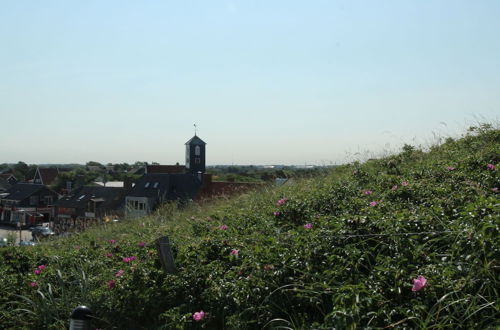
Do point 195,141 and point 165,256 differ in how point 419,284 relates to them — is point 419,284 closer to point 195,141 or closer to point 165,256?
point 165,256

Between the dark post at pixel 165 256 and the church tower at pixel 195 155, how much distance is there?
149 feet

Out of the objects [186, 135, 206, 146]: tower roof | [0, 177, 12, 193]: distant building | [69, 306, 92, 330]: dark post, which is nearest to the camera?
[69, 306, 92, 330]: dark post

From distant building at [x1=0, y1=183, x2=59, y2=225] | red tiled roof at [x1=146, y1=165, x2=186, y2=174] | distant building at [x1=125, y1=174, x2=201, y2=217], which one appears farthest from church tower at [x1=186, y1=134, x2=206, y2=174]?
distant building at [x1=0, y1=183, x2=59, y2=225]

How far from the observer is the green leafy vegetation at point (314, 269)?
228 cm

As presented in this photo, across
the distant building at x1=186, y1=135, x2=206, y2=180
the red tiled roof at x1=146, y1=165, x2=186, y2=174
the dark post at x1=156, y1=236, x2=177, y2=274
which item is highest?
the distant building at x1=186, y1=135, x2=206, y2=180

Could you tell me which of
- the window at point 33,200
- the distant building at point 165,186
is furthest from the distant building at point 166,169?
the window at point 33,200

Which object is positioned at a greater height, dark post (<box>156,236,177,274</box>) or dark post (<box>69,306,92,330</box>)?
dark post (<box>156,236,177,274</box>)

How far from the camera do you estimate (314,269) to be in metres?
2.81

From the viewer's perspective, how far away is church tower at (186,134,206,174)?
48.9m

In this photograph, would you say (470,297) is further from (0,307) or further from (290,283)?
(0,307)

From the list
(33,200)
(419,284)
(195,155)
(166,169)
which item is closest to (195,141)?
(195,155)

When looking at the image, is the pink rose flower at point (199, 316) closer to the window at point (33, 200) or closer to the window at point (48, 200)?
the window at point (33, 200)

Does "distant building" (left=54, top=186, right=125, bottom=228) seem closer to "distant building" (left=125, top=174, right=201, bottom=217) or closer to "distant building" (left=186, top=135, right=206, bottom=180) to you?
"distant building" (left=125, top=174, right=201, bottom=217)

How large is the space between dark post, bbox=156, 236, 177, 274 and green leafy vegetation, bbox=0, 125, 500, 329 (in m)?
0.06
